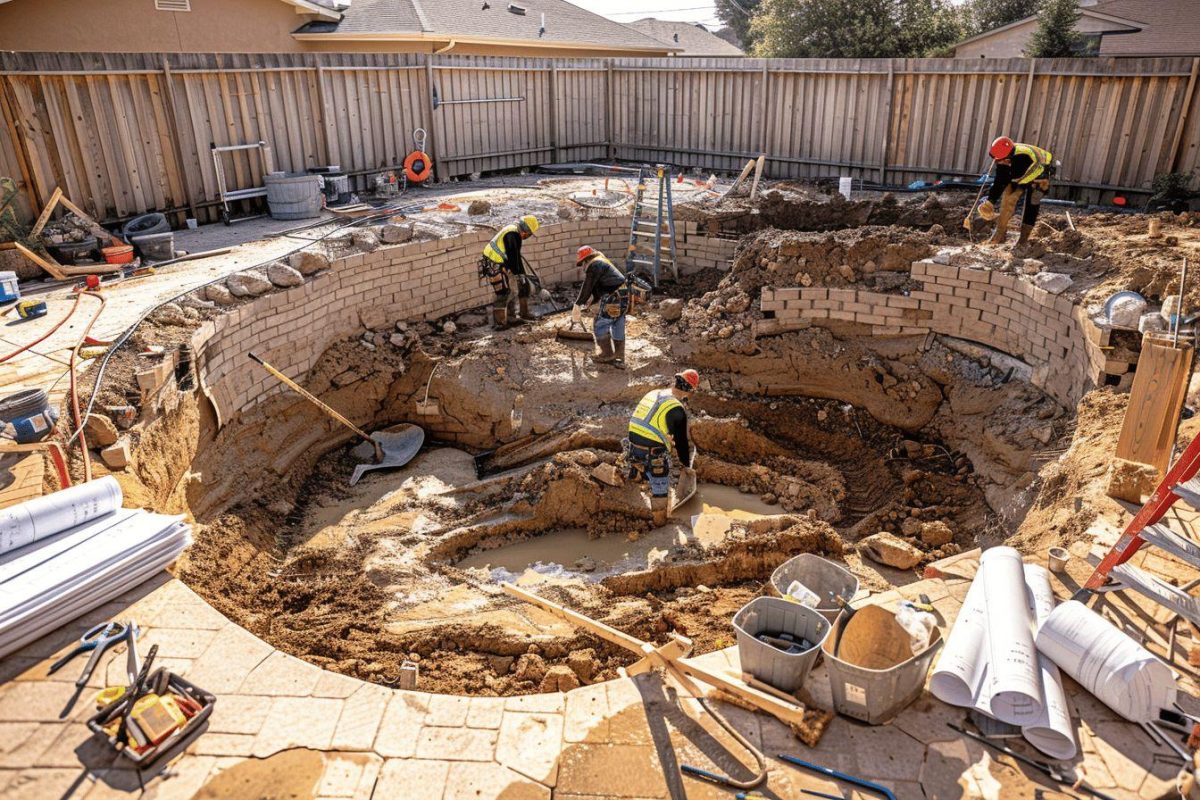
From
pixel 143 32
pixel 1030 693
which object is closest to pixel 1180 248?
pixel 1030 693

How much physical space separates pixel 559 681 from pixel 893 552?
9.71 feet

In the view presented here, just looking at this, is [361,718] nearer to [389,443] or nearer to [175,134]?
[389,443]

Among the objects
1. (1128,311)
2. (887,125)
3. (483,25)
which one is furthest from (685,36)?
(1128,311)

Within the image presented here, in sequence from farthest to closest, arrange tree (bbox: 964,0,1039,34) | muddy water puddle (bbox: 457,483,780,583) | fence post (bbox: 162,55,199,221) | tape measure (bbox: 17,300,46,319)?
tree (bbox: 964,0,1039,34)
fence post (bbox: 162,55,199,221)
tape measure (bbox: 17,300,46,319)
muddy water puddle (bbox: 457,483,780,583)

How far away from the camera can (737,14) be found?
4269cm

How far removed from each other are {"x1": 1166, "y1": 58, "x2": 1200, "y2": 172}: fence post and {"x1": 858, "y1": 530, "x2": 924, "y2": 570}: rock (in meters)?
8.05

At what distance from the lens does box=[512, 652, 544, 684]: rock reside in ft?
16.8

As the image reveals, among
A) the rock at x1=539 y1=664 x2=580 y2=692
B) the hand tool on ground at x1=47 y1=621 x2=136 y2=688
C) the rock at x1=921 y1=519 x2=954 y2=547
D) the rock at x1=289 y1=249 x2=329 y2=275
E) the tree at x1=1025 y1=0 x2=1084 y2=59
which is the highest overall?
the tree at x1=1025 y1=0 x2=1084 y2=59

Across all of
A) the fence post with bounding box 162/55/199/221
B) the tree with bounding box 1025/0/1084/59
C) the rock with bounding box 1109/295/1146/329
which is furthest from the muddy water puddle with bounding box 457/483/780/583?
the tree with bounding box 1025/0/1084/59

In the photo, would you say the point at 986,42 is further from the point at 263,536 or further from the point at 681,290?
the point at 263,536

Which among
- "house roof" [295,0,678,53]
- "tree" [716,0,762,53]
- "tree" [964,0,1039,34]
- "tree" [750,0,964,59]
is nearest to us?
"house roof" [295,0,678,53]

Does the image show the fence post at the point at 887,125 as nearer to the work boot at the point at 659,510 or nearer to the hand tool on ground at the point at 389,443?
the work boot at the point at 659,510

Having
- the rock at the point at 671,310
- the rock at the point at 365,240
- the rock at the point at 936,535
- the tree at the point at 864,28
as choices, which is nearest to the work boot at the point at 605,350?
the rock at the point at 671,310

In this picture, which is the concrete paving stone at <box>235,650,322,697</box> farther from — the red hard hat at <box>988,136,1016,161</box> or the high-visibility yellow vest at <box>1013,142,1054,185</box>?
the high-visibility yellow vest at <box>1013,142,1054,185</box>
